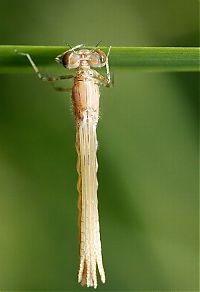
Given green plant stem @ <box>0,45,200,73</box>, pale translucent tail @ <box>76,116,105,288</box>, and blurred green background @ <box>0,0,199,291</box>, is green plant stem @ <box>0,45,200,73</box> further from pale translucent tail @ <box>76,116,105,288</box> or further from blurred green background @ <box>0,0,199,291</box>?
blurred green background @ <box>0,0,199,291</box>

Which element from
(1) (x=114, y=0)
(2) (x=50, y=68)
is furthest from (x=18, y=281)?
(1) (x=114, y=0)

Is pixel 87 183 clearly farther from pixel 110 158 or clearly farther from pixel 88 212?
pixel 110 158

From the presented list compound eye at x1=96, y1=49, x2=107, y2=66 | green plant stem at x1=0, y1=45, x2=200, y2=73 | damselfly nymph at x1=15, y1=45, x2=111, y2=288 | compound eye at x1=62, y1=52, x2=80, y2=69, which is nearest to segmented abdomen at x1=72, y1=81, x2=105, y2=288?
damselfly nymph at x1=15, y1=45, x2=111, y2=288

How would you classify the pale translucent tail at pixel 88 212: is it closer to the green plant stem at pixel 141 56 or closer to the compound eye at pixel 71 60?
the compound eye at pixel 71 60

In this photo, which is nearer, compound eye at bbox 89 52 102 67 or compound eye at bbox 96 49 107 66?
compound eye at bbox 96 49 107 66

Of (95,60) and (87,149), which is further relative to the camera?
(87,149)

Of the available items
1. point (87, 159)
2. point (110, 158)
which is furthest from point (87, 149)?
point (110, 158)

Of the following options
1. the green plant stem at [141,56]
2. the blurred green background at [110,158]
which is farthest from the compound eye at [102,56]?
the blurred green background at [110,158]

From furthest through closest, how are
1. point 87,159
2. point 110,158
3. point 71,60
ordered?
point 110,158
point 87,159
point 71,60
